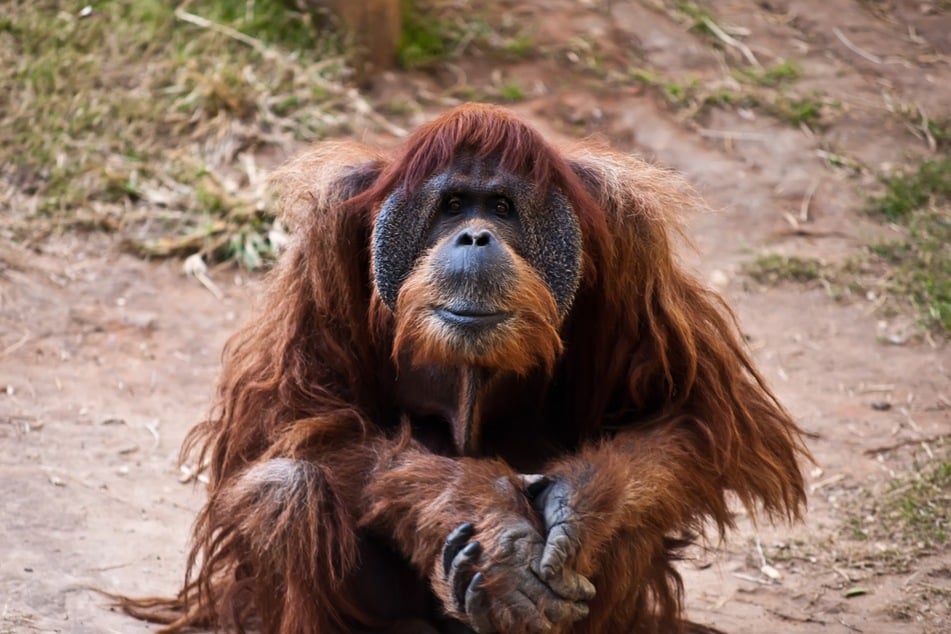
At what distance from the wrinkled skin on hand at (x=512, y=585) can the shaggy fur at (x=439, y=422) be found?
0.27ft

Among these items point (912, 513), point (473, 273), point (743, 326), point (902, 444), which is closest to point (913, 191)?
point (743, 326)

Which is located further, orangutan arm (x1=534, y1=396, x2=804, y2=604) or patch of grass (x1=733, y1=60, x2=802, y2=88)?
patch of grass (x1=733, y1=60, x2=802, y2=88)

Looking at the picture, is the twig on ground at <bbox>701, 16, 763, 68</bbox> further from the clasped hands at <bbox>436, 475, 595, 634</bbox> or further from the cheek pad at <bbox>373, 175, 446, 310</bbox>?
the clasped hands at <bbox>436, 475, 595, 634</bbox>

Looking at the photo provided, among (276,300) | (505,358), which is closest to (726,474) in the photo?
(505,358)

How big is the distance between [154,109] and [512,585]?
4855mm

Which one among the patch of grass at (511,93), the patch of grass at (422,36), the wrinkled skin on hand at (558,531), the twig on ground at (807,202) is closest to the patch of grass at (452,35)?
the patch of grass at (422,36)

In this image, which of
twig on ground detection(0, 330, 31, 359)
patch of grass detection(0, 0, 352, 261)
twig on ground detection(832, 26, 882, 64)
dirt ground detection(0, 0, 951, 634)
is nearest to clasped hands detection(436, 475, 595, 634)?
dirt ground detection(0, 0, 951, 634)

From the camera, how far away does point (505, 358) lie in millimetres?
3545

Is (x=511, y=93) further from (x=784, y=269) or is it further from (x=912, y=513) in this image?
(x=912, y=513)

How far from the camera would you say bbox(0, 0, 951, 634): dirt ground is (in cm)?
445

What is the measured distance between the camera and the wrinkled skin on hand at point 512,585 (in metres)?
3.21

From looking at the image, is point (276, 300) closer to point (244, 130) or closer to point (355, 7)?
point (244, 130)

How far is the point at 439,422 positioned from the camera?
3996 mm

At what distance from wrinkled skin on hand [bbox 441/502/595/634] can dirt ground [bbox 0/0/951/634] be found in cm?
130
